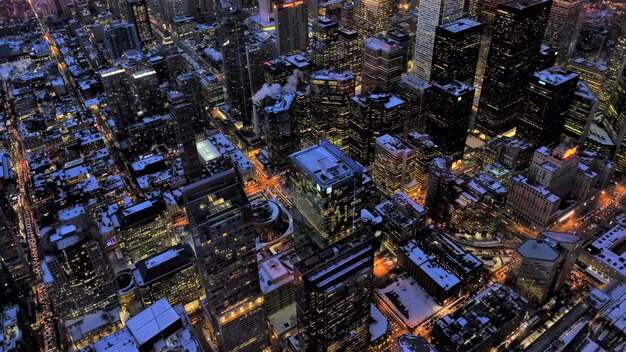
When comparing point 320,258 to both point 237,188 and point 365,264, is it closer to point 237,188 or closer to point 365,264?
point 365,264

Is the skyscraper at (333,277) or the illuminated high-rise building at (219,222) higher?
the illuminated high-rise building at (219,222)

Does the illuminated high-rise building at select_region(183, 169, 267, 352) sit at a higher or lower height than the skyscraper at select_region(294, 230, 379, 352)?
higher

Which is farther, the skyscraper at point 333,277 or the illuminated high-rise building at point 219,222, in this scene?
the skyscraper at point 333,277

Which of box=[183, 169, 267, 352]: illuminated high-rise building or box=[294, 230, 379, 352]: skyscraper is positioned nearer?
box=[183, 169, 267, 352]: illuminated high-rise building

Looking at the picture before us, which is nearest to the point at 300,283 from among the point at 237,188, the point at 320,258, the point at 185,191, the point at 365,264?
the point at 320,258

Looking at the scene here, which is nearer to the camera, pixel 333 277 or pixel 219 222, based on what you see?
pixel 219 222

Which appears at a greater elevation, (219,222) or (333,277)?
(219,222)

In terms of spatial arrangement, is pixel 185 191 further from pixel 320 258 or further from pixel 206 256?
pixel 320 258

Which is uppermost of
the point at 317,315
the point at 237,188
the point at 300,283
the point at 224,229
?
the point at 237,188

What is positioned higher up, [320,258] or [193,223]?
[193,223]

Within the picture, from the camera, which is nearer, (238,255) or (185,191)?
(185,191)
